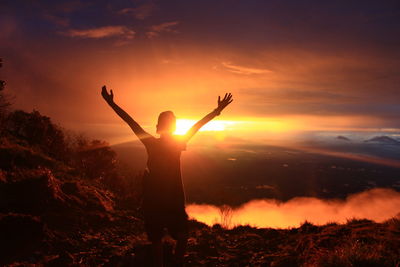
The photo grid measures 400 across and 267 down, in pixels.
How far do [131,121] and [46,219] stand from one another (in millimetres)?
5626

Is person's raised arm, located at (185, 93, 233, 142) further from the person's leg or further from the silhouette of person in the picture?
the person's leg

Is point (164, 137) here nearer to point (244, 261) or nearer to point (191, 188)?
point (244, 261)

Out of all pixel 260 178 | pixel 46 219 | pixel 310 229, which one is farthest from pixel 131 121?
pixel 260 178

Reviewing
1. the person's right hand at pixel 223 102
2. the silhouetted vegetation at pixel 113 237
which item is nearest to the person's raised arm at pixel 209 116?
the person's right hand at pixel 223 102

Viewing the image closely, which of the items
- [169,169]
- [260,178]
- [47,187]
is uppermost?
[169,169]

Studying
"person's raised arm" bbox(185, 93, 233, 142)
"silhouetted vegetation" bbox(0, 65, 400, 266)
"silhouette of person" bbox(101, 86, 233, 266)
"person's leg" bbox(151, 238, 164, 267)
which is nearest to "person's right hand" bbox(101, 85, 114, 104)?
"silhouette of person" bbox(101, 86, 233, 266)

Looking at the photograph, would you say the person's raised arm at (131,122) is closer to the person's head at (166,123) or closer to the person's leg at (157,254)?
the person's head at (166,123)

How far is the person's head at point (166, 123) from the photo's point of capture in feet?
15.4

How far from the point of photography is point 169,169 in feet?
15.4

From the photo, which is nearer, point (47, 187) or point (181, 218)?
point (181, 218)

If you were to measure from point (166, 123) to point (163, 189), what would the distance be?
111 centimetres

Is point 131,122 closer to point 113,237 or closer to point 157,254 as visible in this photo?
point 157,254

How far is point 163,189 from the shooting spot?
466 cm

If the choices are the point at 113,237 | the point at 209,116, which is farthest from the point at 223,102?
the point at 113,237
